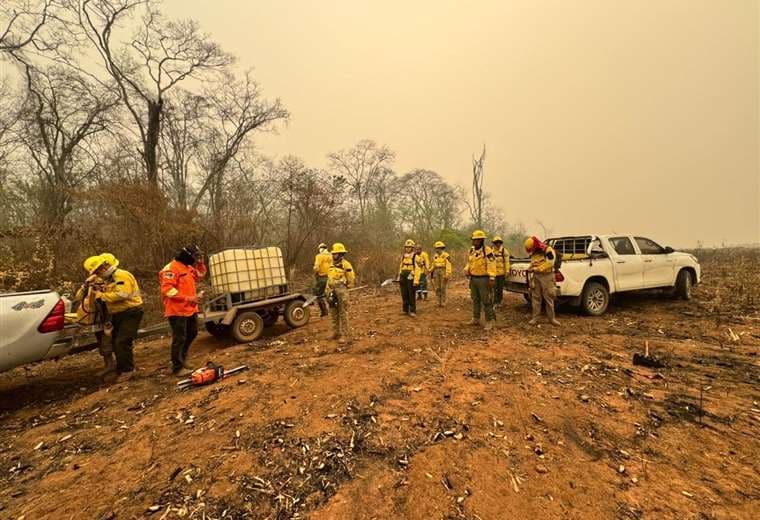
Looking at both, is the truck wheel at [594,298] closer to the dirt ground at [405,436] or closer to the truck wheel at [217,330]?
the dirt ground at [405,436]

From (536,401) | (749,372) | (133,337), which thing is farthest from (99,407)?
(749,372)

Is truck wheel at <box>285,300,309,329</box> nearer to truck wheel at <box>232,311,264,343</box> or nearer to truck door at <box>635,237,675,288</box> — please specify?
truck wheel at <box>232,311,264,343</box>

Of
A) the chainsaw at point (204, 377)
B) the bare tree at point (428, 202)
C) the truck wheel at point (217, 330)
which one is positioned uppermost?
the bare tree at point (428, 202)

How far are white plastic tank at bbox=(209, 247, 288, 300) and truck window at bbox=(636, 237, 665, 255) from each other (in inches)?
321

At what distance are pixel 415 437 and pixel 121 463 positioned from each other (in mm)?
2440

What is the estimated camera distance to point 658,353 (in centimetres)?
507

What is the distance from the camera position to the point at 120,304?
473cm

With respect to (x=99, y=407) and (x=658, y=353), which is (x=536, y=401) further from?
(x=99, y=407)

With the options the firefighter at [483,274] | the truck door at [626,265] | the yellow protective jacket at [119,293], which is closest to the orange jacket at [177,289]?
the yellow protective jacket at [119,293]

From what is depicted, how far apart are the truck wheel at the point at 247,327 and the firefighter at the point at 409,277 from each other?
332 cm

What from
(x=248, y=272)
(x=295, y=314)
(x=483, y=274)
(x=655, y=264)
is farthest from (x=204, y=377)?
(x=655, y=264)

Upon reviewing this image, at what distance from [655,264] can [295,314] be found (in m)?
8.30

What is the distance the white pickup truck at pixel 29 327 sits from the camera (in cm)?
375

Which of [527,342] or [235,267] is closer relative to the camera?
[527,342]
